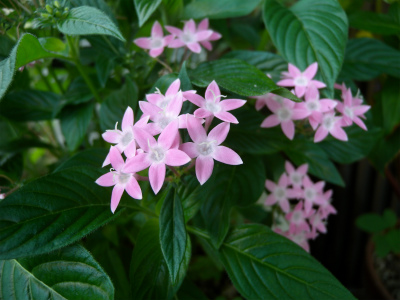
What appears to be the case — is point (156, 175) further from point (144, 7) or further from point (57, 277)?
point (144, 7)

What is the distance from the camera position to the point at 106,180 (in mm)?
572

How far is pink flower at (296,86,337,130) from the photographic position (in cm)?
70

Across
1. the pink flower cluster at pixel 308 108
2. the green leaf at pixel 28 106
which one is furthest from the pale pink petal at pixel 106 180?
the green leaf at pixel 28 106

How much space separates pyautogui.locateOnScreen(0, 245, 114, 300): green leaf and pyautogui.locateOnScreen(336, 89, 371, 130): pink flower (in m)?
0.51

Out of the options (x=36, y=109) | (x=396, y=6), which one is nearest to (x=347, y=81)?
(x=396, y=6)

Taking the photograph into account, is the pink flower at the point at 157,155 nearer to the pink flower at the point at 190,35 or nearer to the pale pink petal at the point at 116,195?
the pale pink petal at the point at 116,195

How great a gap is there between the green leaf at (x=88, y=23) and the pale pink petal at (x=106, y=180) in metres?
0.20

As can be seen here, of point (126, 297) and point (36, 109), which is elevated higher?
point (36, 109)

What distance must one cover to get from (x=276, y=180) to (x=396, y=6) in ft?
1.85

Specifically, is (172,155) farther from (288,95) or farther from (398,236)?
(398,236)

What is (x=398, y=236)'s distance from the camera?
4.03ft

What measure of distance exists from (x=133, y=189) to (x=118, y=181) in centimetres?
3

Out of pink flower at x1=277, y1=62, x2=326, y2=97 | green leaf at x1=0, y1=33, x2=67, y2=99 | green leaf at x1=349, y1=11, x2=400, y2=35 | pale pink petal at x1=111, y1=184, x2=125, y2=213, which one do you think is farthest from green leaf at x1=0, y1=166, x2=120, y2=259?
green leaf at x1=349, y1=11, x2=400, y2=35

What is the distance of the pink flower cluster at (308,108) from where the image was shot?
70 cm
